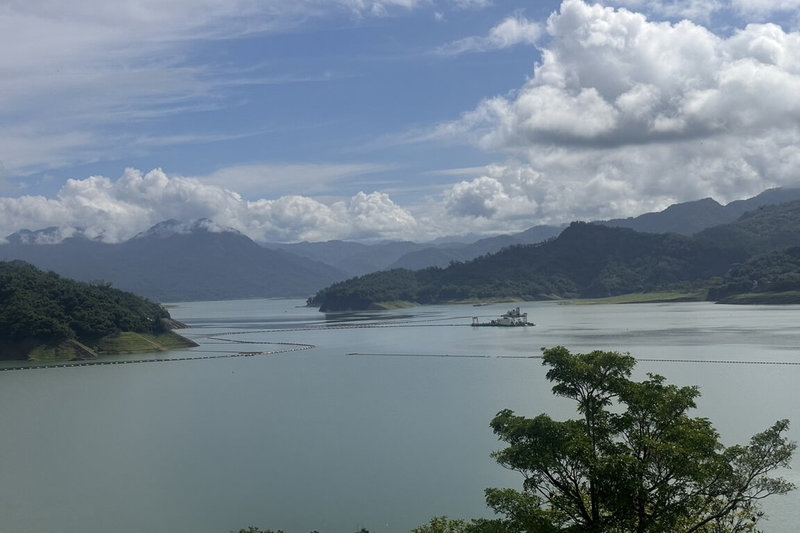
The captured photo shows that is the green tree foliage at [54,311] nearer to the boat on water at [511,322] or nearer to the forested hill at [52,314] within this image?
the forested hill at [52,314]

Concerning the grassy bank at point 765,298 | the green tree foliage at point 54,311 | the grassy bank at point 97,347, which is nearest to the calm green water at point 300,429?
the grassy bank at point 97,347

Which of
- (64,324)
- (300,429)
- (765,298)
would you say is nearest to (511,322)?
(765,298)

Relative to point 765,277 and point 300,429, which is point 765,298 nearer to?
point 765,277

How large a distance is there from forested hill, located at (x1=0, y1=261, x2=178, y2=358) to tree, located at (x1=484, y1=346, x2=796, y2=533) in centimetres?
8339

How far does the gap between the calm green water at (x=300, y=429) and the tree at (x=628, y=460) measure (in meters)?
7.44

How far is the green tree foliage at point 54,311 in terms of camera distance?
286ft

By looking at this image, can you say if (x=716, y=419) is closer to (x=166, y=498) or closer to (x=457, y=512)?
(x=457, y=512)

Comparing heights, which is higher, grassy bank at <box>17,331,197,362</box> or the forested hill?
the forested hill

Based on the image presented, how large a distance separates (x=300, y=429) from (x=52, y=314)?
212ft

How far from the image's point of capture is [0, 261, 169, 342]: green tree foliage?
87.2 m

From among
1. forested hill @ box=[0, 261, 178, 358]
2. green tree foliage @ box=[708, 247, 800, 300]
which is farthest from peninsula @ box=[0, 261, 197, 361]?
green tree foliage @ box=[708, 247, 800, 300]

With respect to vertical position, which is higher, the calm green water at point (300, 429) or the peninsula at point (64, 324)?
the peninsula at point (64, 324)

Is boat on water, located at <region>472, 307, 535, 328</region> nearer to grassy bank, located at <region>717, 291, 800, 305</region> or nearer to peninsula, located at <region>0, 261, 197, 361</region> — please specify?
grassy bank, located at <region>717, 291, 800, 305</region>

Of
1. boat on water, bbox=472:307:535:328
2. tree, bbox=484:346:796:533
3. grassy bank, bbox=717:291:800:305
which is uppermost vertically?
tree, bbox=484:346:796:533
